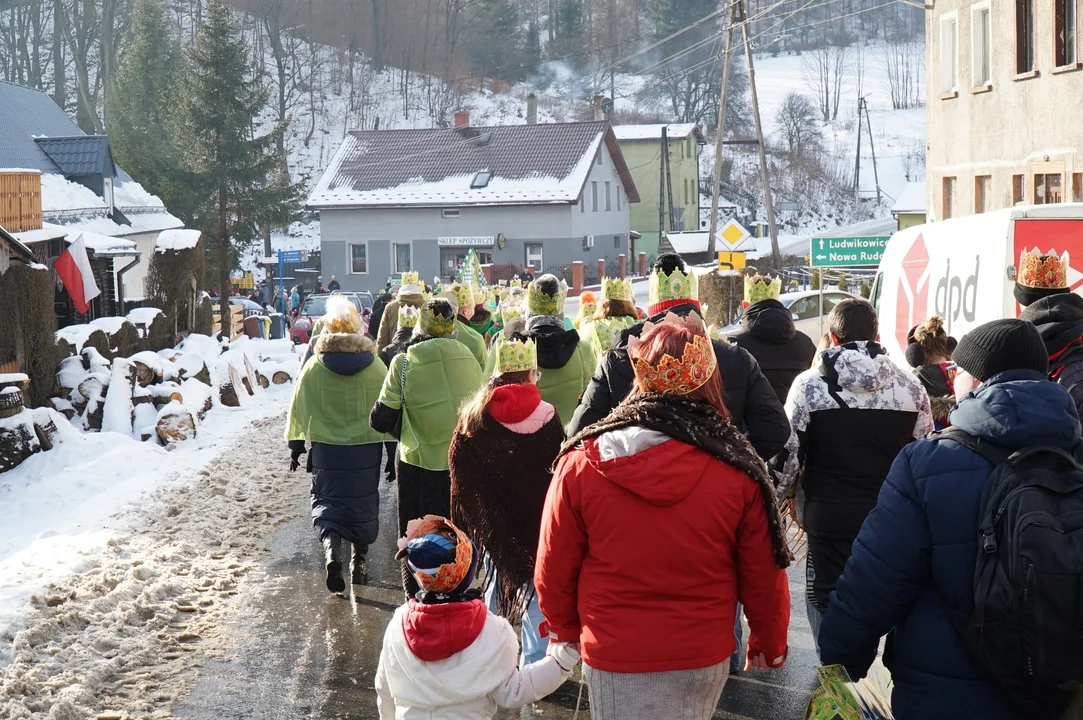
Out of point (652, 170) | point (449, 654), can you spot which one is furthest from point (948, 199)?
point (652, 170)

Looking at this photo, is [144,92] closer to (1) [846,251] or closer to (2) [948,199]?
(2) [948,199]

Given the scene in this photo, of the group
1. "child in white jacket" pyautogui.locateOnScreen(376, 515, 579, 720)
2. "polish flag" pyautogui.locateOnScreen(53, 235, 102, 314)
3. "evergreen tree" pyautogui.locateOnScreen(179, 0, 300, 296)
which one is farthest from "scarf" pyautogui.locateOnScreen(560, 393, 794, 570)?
"evergreen tree" pyautogui.locateOnScreen(179, 0, 300, 296)

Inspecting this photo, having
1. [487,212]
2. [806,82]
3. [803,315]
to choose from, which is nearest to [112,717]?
[803,315]

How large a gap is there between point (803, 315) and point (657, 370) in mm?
23257

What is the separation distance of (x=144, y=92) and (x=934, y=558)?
199 ft

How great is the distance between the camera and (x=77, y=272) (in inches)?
936

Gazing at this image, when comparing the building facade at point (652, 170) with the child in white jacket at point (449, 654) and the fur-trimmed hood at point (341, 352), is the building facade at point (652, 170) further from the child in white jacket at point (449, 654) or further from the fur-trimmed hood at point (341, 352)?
the child in white jacket at point (449, 654)

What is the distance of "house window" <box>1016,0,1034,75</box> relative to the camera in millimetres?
21203

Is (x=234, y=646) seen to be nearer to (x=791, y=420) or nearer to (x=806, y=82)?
(x=791, y=420)

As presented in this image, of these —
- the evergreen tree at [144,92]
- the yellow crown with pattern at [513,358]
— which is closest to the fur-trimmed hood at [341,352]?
the yellow crown with pattern at [513,358]

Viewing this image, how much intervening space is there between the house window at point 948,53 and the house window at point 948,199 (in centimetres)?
183

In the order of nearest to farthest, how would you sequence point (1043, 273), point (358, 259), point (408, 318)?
point (1043, 273)
point (408, 318)
point (358, 259)

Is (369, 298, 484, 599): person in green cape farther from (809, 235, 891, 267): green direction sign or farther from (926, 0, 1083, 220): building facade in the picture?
(926, 0, 1083, 220): building facade

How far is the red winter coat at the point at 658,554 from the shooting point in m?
3.40
